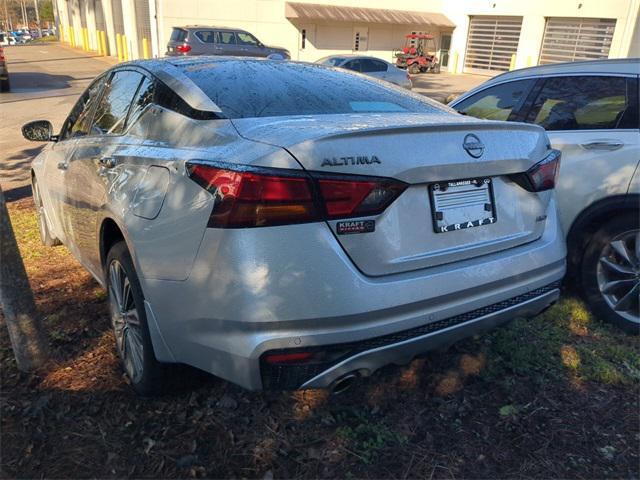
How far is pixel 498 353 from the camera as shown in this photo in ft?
Answer: 10.2

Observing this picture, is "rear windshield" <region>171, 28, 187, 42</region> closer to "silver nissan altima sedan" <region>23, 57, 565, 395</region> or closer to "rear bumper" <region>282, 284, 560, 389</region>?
"silver nissan altima sedan" <region>23, 57, 565, 395</region>

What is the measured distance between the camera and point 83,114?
12.4 feet

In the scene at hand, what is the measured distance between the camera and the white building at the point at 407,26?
25141mm

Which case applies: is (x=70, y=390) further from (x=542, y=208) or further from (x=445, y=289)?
(x=542, y=208)

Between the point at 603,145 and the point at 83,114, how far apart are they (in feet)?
11.5

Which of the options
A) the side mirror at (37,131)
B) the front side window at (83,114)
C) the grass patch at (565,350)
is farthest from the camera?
the side mirror at (37,131)

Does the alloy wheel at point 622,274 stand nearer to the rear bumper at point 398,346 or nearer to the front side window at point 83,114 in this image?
the rear bumper at point 398,346

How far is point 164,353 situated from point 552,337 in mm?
2362

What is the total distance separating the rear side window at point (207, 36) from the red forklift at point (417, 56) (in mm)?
13946

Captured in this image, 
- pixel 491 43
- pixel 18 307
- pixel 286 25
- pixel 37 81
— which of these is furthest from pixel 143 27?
pixel 18 307

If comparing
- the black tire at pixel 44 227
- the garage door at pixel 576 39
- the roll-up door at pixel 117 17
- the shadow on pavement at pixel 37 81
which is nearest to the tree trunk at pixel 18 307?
the black tire at pixel 44 227

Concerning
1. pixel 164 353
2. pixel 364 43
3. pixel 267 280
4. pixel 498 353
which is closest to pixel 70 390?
pixel 164 353

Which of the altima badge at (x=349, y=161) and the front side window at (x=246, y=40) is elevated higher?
the altima badge at (x=349, y=161)

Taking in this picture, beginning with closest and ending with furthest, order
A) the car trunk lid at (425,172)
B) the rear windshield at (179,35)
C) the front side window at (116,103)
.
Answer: the car trunk lid at (425,172) < the front side window at (116,103) < the rear windshield at (179,35)
